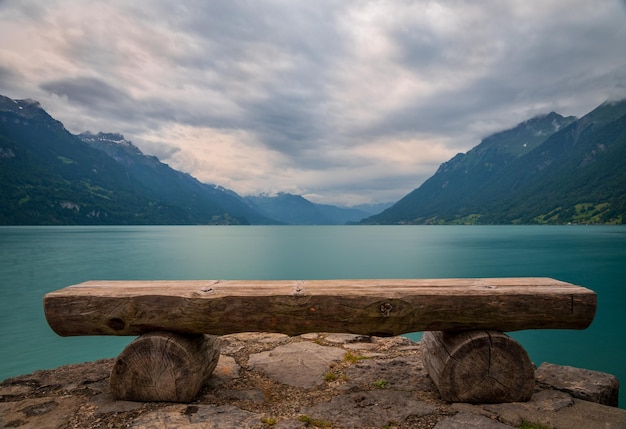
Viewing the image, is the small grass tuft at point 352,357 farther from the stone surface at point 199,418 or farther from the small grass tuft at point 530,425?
the small grass tuft at point 530,425

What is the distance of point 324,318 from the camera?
A: 3.69m

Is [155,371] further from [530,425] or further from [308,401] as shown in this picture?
[530,425]

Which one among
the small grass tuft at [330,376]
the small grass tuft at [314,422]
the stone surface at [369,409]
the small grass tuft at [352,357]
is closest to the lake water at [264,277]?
the small grass tuft at [352,357]

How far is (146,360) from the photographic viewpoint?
378 centimetres

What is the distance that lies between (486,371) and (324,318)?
189 centimetres

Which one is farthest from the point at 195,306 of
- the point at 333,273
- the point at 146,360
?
the point at 333,273

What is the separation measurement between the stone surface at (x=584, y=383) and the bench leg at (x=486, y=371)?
694 millimetres

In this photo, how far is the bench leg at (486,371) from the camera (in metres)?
3.74

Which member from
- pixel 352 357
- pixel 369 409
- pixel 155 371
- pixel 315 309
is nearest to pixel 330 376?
pixel 352 357

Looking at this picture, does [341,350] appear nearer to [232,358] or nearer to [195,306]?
[232,358]

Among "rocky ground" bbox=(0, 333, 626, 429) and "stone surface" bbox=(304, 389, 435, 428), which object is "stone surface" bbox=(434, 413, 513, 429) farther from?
"stone surface" bbox=(304, 389, 435, 428)

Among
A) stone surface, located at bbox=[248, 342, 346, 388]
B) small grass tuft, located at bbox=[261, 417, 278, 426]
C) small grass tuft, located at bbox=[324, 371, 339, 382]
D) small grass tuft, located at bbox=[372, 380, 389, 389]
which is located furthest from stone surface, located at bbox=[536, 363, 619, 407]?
small grass tuft, located at bbox=[261, 417, 278, 426]

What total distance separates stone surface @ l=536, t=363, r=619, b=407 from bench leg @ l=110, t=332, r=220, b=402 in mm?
4305

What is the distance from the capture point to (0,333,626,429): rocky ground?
130 inches
